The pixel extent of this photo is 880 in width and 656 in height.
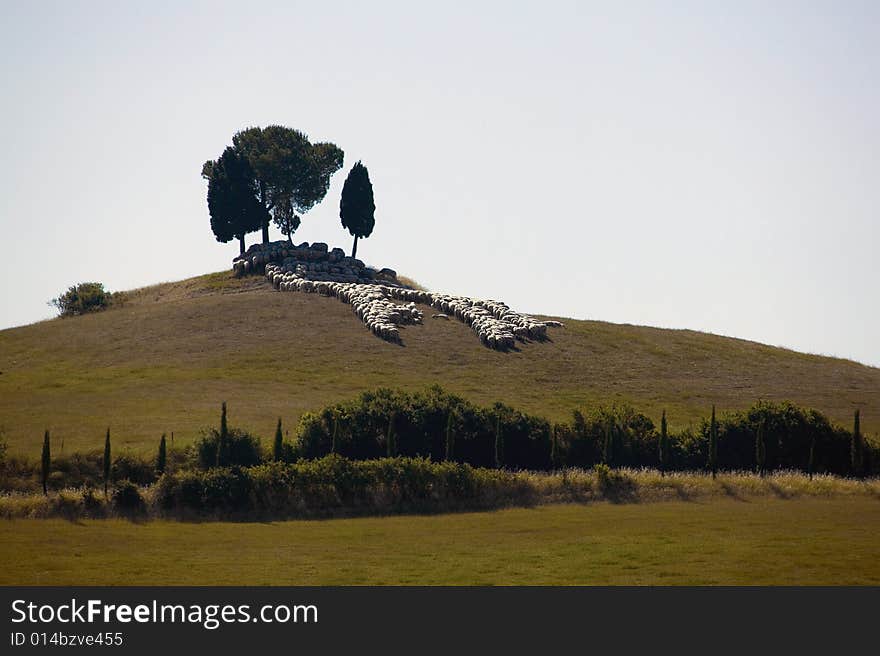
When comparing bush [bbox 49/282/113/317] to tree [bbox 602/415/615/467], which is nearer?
tree [bbox 602/415/615/467]

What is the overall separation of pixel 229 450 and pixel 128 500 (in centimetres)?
941

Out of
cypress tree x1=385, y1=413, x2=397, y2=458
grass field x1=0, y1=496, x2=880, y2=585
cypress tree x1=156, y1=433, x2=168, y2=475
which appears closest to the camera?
grass field x1=0, y1=496, x2=880, y2=585

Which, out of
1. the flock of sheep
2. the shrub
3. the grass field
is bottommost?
the grass field

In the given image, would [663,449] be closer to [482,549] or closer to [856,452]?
[856,452]

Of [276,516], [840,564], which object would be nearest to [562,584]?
[840,564]

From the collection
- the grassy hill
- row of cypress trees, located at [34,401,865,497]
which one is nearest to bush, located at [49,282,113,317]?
the grassy hill

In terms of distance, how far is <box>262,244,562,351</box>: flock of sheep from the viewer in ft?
367

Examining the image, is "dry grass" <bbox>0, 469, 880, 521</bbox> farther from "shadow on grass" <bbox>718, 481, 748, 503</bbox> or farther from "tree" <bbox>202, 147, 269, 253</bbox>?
"tree" <bbox>202, 147, 269, 253</bbox>

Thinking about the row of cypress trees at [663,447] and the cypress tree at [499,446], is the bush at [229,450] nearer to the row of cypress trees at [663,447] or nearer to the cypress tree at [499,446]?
the row of cypress trees at [663,447]

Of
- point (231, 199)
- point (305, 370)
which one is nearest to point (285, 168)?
point (231, 199)

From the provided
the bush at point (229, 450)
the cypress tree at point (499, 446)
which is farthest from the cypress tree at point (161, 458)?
the cypress tree at point (499, 446)

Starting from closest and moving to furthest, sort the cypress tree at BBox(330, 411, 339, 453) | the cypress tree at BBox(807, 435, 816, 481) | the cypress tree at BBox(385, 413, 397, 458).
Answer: the cypress tree at BBox(330, 411, 339, 453)
the cypress tree at BBox(385, 413, 397, 458)
the cypress tree at BBox(807, 435, 816, 481)

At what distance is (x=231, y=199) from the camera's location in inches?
5861
